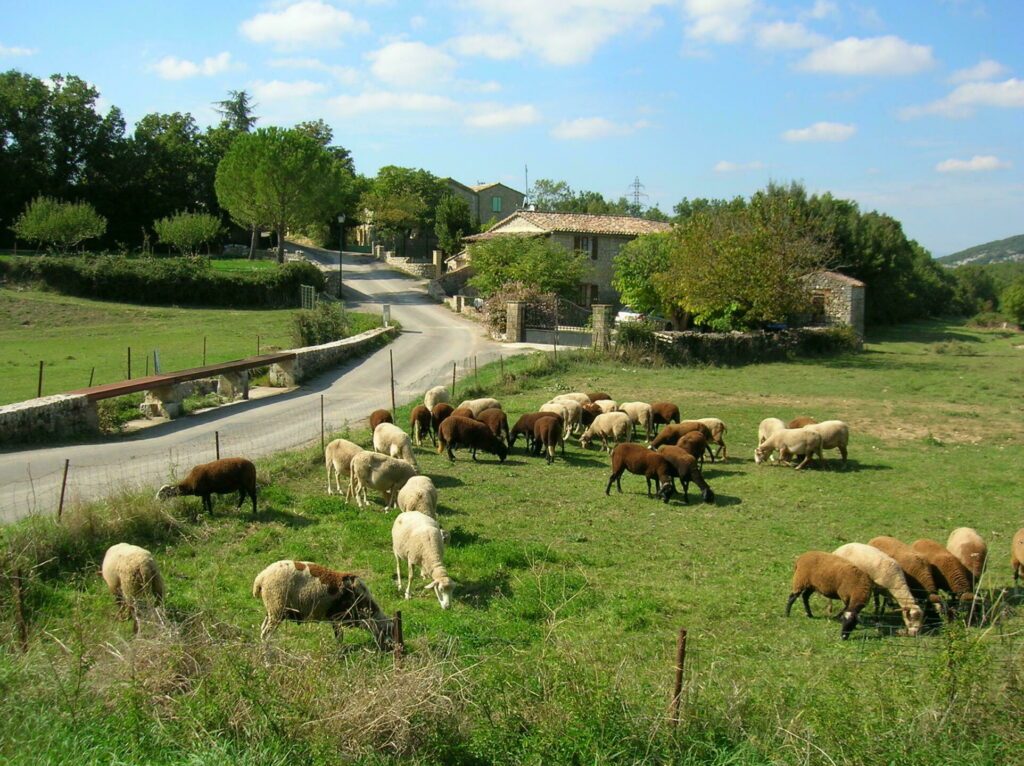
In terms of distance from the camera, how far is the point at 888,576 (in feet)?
32.6

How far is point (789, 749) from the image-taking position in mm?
5828

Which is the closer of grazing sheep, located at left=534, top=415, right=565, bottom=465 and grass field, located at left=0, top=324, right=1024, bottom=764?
grass field, located at left=0, top=324, right=1024, bottom=764

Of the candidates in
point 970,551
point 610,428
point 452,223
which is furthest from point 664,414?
point 452,223

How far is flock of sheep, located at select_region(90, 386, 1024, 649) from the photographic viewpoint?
900 centimetres

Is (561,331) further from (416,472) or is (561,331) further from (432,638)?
(432,638)

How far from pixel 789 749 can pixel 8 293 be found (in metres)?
53.6

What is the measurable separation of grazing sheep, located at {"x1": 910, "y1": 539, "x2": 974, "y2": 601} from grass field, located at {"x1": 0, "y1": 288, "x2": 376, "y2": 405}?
23.7m

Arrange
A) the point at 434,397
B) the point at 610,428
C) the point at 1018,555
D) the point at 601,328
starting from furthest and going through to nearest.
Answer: the point at 601,328
the point at 434,397
the point at 610,428
the point at 1018,555

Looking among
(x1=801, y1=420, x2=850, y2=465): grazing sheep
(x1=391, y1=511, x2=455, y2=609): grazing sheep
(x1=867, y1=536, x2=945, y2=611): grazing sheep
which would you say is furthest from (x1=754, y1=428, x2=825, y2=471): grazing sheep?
(x1=391, y1=511, x2=455, y2=609): grazing sheep

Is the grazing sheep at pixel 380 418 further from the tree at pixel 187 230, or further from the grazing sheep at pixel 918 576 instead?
the tree at pixel 187 230

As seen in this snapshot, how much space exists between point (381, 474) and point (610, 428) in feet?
23.6

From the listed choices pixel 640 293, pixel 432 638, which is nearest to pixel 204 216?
pixel 640 293

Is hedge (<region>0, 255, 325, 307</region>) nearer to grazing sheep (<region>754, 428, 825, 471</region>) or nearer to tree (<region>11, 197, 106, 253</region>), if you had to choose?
tree (<region>11, 197, 106, 253</region>)

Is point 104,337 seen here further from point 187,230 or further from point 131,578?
point 131,578
